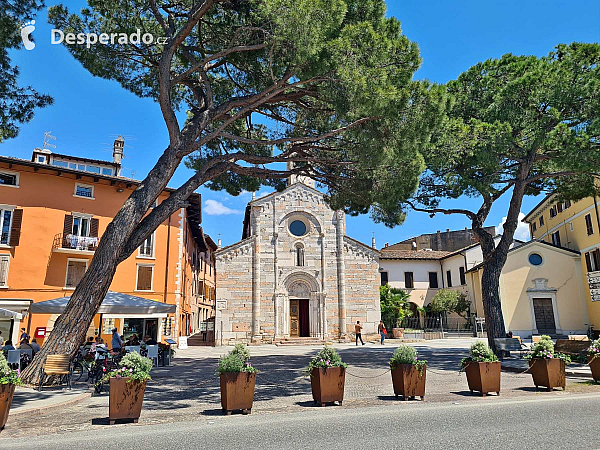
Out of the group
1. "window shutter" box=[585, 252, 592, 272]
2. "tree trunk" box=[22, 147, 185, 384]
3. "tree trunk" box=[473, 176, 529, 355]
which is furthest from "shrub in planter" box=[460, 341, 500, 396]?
"window shutter" box=[585, 252, 592, 272]

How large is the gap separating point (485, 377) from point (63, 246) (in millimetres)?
19884

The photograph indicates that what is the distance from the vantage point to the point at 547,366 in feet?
30.5

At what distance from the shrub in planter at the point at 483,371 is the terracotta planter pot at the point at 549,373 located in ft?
4.19

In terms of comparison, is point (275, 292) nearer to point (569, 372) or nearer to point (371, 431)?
point (569, 372)

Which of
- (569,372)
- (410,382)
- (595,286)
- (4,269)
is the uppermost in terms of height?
(4,269)

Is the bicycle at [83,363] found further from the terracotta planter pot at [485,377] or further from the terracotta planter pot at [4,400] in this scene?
the terracotta planter pot at [485,377]

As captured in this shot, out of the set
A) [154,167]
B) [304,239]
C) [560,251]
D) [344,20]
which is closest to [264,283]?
[304,239]

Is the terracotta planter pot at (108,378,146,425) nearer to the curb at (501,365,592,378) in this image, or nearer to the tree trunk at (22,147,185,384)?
the tree trunk at (22,147,185,384)

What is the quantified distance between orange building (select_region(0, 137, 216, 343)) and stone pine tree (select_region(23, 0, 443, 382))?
1025 centimetres

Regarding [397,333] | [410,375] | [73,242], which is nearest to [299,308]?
[397,333]

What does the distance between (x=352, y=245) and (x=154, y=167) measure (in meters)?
19.0

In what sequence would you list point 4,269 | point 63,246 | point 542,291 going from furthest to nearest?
point 542,291, point 63,246, point 4,269

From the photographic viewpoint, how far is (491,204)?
16.4 metres

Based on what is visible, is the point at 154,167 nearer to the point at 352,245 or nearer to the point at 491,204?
the point at 491,204
